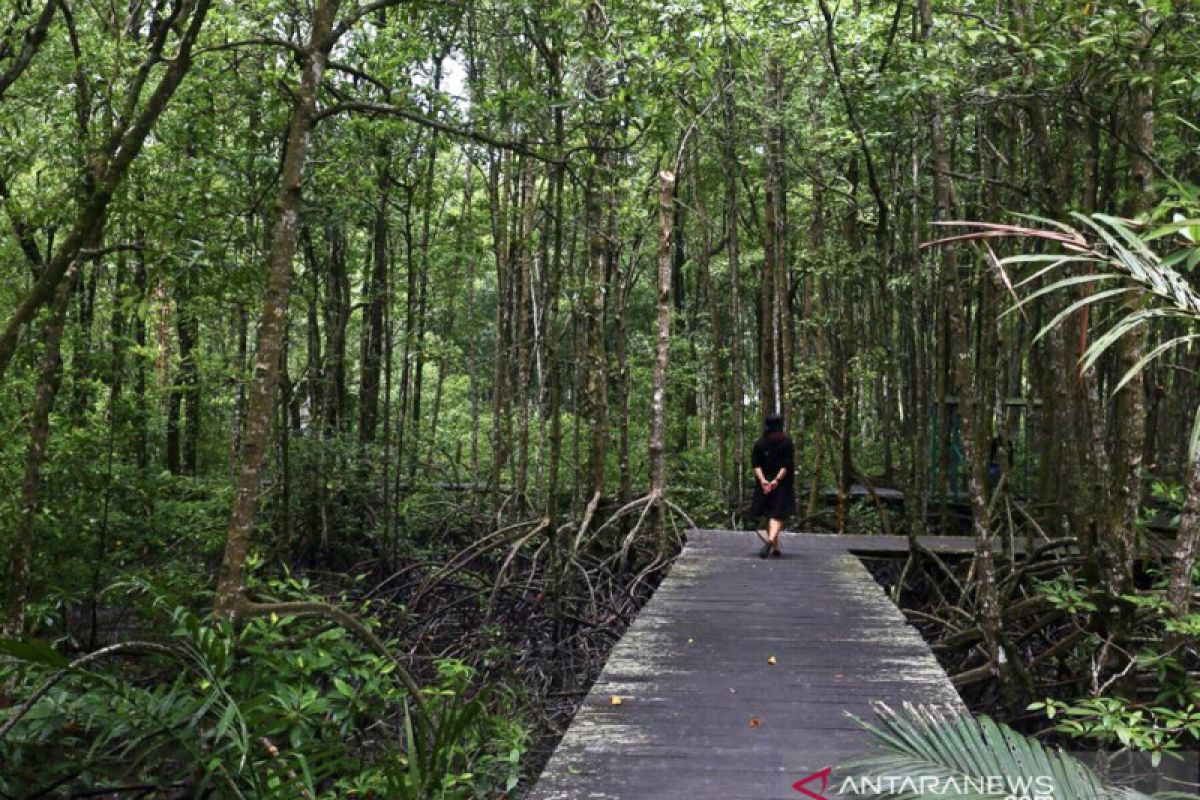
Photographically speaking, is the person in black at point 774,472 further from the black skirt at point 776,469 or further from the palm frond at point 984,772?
the palm frond at point 984,772

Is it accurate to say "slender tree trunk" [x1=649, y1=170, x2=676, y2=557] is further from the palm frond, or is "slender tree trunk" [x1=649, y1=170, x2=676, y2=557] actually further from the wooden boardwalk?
the palm frond

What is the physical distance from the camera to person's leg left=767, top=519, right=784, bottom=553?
8.77 m

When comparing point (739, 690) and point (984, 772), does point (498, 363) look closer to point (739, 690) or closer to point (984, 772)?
point (739, 690)

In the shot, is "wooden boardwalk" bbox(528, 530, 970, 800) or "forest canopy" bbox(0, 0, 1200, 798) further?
"forest canopy" bbox(0, 0, 1200, 798)

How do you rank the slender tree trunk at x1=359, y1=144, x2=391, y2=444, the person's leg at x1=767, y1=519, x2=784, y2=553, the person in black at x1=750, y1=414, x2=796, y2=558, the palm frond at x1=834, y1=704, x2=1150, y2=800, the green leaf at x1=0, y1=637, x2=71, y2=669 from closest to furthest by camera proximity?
the palm frond at x1=834, y1=704, x2=1150, y2=800, the green leaf at x1=0, y1=637, x2=71, y2=669, the person in black at x1=750, y1=414, x2=796, y2=558, the person's leg at x1=767, y1=519, x2=784, y2=553, the slender tree trunk at x1=359, y1=144, x2=391, y2=444

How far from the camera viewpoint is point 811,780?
348cm

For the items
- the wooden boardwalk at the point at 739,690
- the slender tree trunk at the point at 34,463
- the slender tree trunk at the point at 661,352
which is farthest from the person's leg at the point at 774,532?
the slender tree trunk at the point at 34,463

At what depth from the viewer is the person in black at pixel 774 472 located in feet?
27.6

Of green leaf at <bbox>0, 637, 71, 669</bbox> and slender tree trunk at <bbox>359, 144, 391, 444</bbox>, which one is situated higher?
slender tree trunk at <bbox>359, 144, 391, 444</bbox>

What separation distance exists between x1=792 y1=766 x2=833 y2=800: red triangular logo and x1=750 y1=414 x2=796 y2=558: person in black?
4.95 metres

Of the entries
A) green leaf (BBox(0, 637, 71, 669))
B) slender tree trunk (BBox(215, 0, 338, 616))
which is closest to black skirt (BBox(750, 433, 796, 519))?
slender tree trunk (BBox(215, 0, 338, 616))

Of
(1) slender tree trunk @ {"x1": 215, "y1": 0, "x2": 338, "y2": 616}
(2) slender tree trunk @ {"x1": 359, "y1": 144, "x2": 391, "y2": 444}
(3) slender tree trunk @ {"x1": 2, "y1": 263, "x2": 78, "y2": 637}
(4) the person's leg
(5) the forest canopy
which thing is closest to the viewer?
(5) the forest canopy

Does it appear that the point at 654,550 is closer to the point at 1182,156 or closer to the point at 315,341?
the point at 315,341

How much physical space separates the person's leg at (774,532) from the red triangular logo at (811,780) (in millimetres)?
5230
